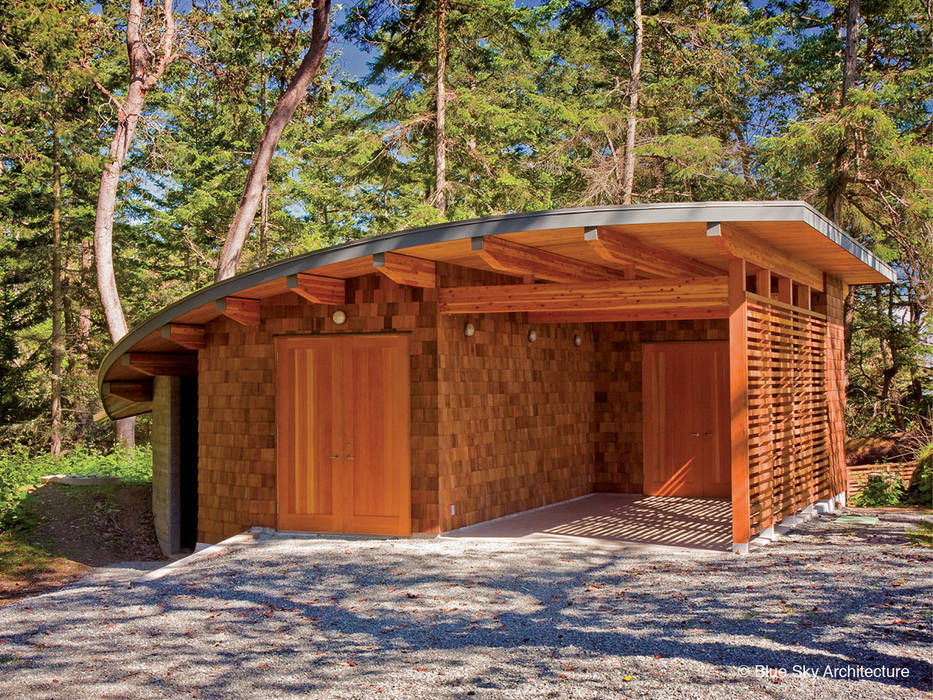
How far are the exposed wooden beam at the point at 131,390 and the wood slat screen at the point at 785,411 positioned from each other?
8.82 m

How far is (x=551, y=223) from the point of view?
6746mm

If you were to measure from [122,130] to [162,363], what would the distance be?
761cm

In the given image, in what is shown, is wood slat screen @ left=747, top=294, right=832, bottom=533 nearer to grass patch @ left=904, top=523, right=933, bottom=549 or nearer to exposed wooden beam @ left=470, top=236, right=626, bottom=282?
grass patch @ left=904, top=523, right=933, bottom=549

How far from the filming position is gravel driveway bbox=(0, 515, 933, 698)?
4324 millimetres

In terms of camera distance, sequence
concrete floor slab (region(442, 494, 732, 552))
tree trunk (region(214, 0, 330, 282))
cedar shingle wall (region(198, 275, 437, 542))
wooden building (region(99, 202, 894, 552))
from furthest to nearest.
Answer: tree trunk (region(214, 0, 330, 282)), cedar shingle wall (region(198, 275, 437, 542)), concrete floor slab (region(442, 494, 732, 552)), wooden building (region(99, 202, 894, 552))

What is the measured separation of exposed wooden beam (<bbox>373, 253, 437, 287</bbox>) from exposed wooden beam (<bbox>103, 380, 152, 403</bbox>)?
6154 millimetres

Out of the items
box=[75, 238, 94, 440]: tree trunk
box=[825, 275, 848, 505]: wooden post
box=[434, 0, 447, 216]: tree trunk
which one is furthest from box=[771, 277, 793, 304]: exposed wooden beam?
box=[75, 238, 94, 440]: tree trunk

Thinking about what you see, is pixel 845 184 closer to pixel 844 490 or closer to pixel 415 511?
pixel 844 490

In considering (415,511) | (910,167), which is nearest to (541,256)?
(415,511)

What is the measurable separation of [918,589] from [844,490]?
5773 millimetres

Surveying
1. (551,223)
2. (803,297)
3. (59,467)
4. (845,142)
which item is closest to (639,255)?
(551,223)

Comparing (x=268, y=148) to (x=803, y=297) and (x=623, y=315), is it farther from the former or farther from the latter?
(x=803, y=297)

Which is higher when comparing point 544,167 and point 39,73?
point 39,73

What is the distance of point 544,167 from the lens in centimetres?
1823
